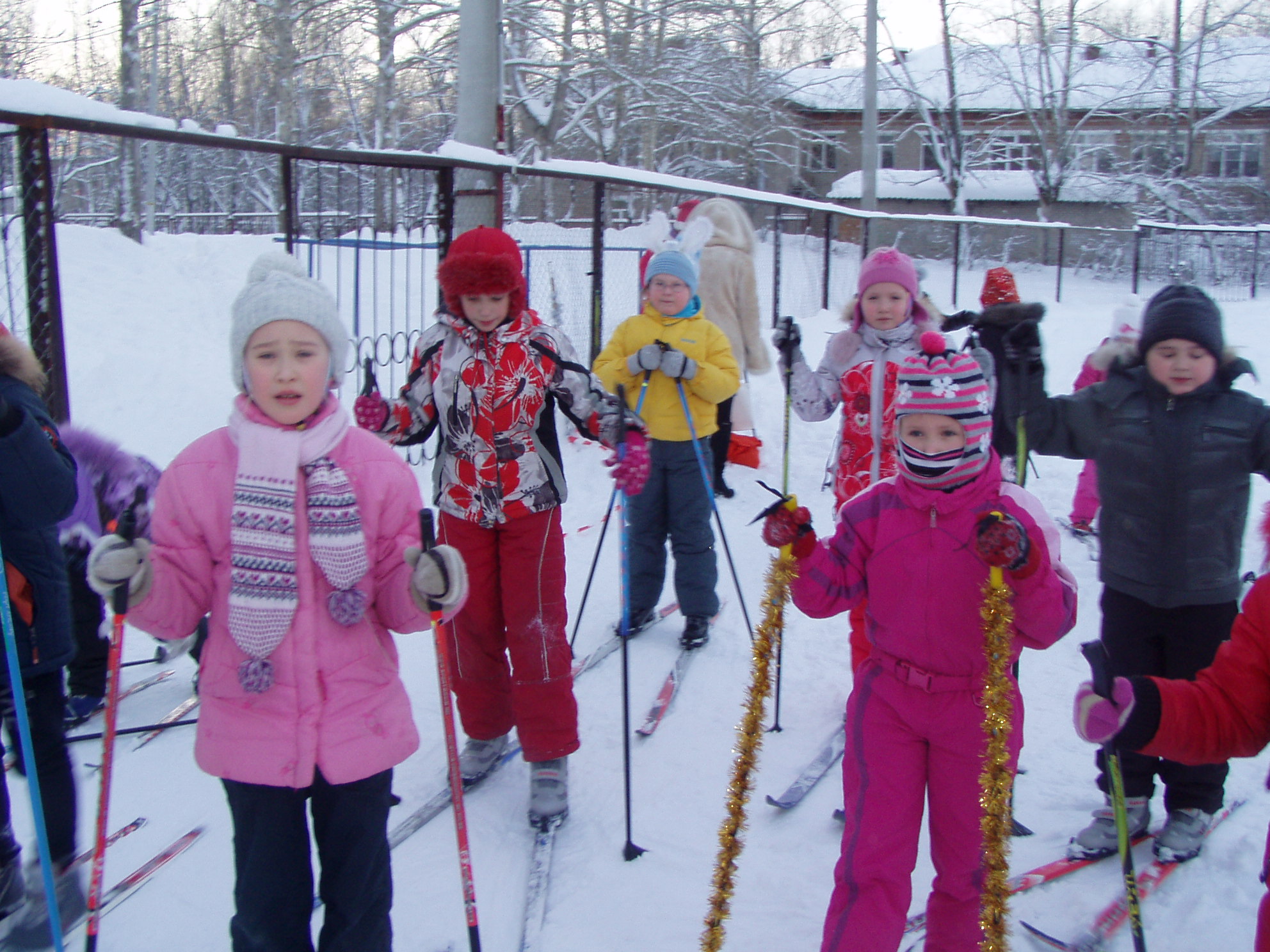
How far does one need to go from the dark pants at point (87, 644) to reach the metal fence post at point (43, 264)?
70 centimetres

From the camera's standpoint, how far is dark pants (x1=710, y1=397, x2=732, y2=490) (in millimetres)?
6785

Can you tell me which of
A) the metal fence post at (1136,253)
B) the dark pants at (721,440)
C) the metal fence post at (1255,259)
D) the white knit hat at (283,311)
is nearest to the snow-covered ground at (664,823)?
the dark pants at (721,440)

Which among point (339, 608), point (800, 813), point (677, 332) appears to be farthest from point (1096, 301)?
point (339, 608)

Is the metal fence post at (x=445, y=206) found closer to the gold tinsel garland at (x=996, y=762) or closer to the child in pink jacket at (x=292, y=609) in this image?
the child in pink jacket at (x=292, y=609)

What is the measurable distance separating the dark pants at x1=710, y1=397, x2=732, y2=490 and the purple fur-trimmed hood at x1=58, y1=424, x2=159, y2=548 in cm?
410

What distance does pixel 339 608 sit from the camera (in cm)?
205

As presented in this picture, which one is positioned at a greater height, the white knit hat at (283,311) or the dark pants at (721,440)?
the white knit hat at (283,311)

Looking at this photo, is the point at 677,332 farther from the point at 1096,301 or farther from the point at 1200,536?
the point at 1096,301

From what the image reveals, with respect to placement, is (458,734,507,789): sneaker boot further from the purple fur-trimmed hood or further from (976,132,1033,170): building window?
(976,132,1033,170): building window

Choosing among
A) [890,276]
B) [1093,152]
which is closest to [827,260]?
[890,276]

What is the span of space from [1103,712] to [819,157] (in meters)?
38.6

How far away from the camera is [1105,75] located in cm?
3559

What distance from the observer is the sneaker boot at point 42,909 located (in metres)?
2.59

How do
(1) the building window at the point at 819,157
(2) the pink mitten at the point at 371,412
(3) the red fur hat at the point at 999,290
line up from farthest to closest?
(1) the building window at the point at 819,157 < (3) the red fur hat at the point at 999,290 < (2) the pink mitten at the point at 371,412
